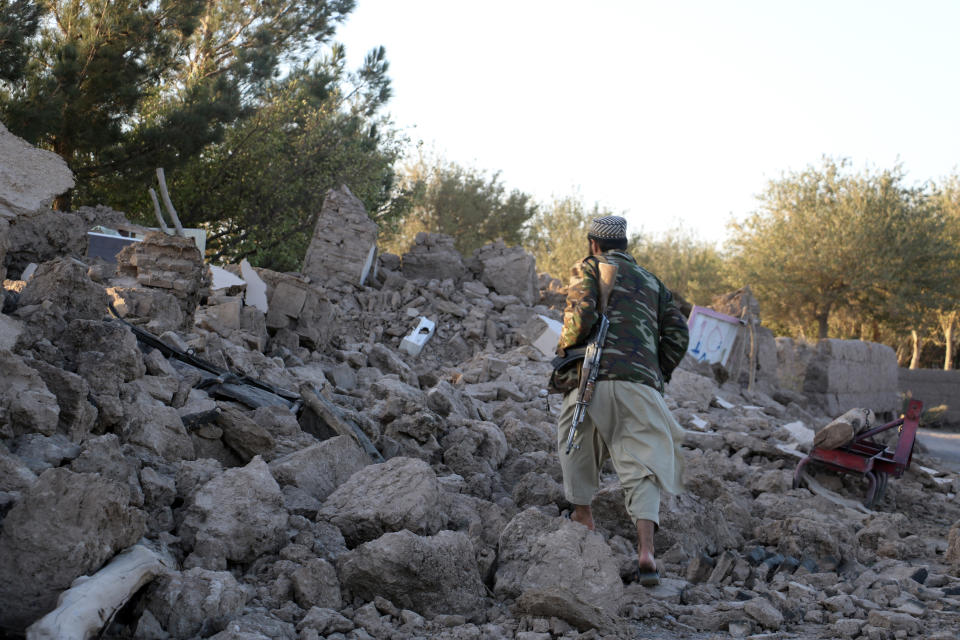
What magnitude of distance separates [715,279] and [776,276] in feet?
20.4

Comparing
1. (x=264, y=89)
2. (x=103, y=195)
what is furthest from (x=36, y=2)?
(x=264, y=89)

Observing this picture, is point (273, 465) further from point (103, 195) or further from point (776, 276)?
point (776, 276)

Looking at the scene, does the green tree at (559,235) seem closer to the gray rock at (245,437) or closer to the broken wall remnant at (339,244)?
the broken wall remnant at (339,244)

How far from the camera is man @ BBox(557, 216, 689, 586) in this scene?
362cm

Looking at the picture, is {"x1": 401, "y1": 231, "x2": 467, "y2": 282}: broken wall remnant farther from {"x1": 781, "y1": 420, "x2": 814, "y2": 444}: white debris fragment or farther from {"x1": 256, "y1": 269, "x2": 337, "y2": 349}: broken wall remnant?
{"x1": 781, "y1": 420, "x2": 814, "y2": 444}: white debris fragment

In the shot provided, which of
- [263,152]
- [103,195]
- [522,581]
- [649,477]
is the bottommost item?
[522,581]

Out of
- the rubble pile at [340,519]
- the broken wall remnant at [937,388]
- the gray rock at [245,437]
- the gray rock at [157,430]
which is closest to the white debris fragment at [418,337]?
the rubble pile at [340,519]

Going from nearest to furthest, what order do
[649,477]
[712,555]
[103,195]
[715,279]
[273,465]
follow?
[649,477]
[273,465]
[712,555]
[103,195]
[715,279]

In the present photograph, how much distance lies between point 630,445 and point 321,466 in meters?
1.45

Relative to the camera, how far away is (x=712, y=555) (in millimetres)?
4355

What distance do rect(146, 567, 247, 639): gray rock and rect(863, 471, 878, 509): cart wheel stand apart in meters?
4.97

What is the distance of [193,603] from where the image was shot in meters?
2.64

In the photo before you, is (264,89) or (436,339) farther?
(264,89)

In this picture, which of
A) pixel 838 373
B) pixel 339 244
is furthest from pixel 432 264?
pixel 838 373
